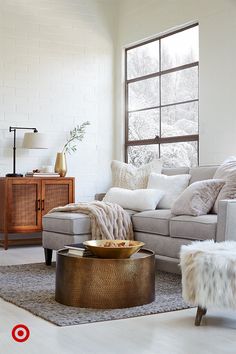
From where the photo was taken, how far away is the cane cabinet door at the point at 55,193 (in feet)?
22.5

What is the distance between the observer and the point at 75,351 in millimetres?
2717

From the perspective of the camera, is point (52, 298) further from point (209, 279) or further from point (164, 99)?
point (164, 99)

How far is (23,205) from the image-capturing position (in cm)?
671

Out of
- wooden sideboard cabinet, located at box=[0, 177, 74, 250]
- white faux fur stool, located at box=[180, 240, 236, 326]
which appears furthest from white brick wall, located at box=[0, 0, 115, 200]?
white faux fur stool, located at box=[180, 240, 236, 326]

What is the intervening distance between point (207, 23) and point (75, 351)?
175 inches

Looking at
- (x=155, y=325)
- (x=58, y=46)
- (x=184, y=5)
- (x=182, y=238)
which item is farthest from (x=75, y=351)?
(x=58, y=46)

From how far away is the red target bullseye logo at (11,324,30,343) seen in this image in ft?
9.54

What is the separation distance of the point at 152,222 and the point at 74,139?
281cm

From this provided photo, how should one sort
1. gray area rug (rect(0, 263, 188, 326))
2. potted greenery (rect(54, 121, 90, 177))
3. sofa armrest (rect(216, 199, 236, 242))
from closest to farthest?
1. gray area rug (rect(0, 263, 188, 326))
2. sofa armrest (rect(216, 199, 236, 242))
3. potted greenery (rect(54, 121, 90, 177))

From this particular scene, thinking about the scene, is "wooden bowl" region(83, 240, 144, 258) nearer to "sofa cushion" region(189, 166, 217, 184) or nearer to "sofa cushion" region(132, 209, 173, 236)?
"sofa cushion" region(132, 209, 173, 236)

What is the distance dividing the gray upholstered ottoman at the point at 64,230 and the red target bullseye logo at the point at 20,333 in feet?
6.16

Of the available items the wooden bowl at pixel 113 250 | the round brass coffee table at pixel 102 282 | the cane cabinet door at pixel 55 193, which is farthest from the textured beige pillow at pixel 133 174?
the round brass coffee table at pixel 102 282

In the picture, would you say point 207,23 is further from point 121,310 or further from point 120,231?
point 121,310

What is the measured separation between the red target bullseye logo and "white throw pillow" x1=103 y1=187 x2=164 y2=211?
249 cm
